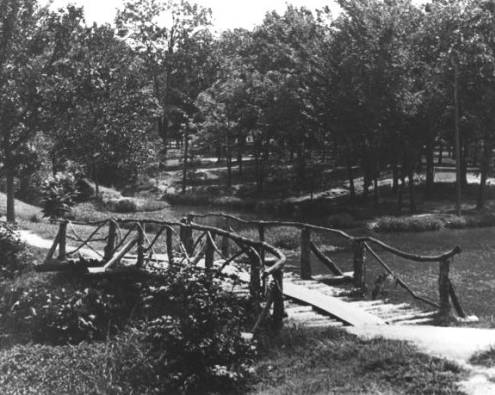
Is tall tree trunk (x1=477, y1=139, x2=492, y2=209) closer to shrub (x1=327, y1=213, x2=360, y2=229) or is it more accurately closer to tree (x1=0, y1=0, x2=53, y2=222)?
shrub (x1=327, y1=213, x2=360, y2=229)

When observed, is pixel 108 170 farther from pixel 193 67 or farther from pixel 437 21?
pixel 437 21

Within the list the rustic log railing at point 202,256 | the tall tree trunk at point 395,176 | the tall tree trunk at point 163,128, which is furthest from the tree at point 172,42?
the rustic log railing at point 202,256

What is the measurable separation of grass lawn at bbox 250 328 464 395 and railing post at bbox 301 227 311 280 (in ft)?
18.9

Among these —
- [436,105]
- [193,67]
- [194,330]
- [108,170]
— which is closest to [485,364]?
[194,330]

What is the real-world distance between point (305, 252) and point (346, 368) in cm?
765

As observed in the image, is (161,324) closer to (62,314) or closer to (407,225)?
(62,314)

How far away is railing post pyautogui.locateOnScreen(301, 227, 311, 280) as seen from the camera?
1728 cm

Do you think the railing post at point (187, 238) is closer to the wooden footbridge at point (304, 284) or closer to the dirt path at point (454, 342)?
the wooden footbridge at point (304, 284)

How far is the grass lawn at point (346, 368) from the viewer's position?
29.3 ft

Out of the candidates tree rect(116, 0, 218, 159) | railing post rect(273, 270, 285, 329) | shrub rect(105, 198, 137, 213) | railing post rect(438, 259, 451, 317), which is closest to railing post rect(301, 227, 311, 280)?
railing post rect(438, 259, 451, 317)

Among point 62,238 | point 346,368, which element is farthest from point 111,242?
point 346,368

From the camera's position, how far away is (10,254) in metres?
20.5

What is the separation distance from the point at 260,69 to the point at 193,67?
7271 millimetres

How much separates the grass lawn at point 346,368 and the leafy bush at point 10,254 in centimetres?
1123
